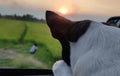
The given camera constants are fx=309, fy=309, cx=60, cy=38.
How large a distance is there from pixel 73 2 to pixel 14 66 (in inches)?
14.1

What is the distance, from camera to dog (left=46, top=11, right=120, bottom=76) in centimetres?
43

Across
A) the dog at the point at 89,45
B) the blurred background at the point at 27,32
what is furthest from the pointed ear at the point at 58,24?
the blurred background at the point at 27,32

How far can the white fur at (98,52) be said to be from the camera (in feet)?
1.39

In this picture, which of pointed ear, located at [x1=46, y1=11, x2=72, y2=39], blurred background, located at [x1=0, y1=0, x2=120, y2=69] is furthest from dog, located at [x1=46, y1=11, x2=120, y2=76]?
blurred background, located at [x1=0, y1=0, x2=120, y2=69]

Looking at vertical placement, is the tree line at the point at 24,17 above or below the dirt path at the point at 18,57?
above

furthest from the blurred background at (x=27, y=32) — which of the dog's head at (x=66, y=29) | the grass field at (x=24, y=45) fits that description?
the dog's head at (x=66, y=29)

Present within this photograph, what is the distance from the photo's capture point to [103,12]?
4.27 feet

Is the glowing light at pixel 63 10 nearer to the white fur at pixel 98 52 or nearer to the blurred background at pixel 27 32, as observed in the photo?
the blurred background at pixel 27 32

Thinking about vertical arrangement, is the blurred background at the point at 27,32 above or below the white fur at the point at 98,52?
below

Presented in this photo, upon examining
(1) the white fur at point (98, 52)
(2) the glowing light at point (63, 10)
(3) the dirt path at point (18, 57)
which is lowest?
(3) the dirt path at point (18, 57)

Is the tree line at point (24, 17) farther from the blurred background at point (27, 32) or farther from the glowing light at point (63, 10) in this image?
the glowing light at point (63, 10)

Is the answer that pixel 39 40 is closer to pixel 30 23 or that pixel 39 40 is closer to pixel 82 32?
pixel 30 23

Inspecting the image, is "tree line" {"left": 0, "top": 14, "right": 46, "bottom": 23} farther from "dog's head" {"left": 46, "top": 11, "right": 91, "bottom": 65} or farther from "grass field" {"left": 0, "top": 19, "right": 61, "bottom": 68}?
"dog's head" {"left": 46, "top": 11, "right": 91, "bottom": 65}

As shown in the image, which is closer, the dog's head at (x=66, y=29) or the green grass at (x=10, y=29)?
the dog's head at (x=66, y=29)
